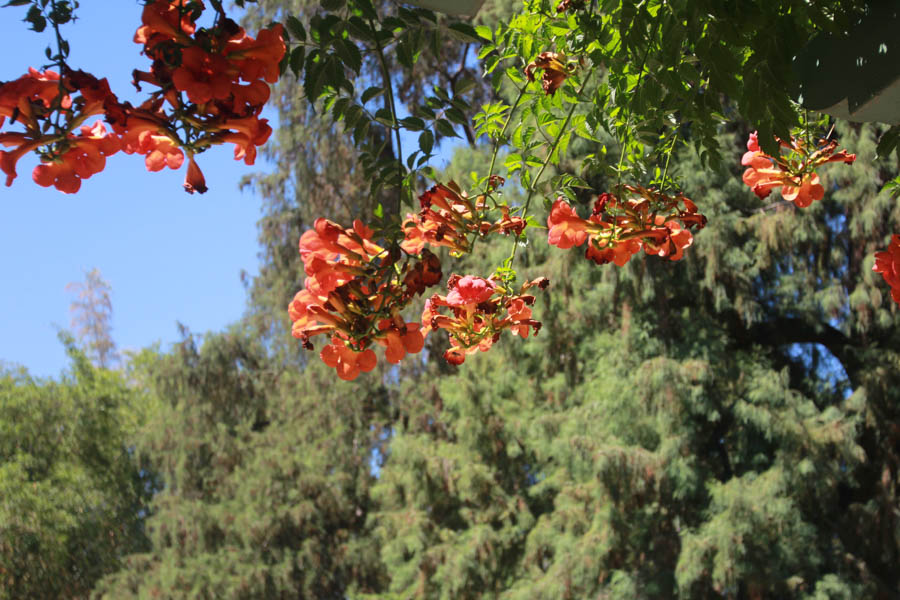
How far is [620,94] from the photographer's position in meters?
1.37

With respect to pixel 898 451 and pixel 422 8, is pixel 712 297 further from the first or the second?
pixel 422 8

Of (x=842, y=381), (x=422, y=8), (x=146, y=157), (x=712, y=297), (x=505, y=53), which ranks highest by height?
(x=712, y=297)

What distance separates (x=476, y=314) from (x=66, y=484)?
12404 millimetres

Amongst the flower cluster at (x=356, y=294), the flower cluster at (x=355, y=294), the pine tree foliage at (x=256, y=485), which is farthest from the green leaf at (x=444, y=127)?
the pine tree foliage at (x=256, y=485)

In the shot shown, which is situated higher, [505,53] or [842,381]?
[842,381]

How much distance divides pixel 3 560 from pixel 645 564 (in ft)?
27.3

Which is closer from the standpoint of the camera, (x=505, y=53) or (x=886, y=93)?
(x=886, y=93)

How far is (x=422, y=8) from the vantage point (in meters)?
1.13

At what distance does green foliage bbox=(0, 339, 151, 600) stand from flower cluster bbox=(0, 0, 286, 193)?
38.4 ft

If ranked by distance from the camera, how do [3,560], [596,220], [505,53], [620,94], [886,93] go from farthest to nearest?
[3,560] < [505,53] < [620,94] < [596,220] < [886,93]

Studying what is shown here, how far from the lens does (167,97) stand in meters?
0.81

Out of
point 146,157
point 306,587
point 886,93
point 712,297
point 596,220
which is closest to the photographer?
point 146,157

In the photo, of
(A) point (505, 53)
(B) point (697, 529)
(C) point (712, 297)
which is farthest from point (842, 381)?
(A) point (505, 53)

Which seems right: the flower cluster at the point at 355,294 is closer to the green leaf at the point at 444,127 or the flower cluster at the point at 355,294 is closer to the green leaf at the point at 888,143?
the green leaf at the point at 444,127
